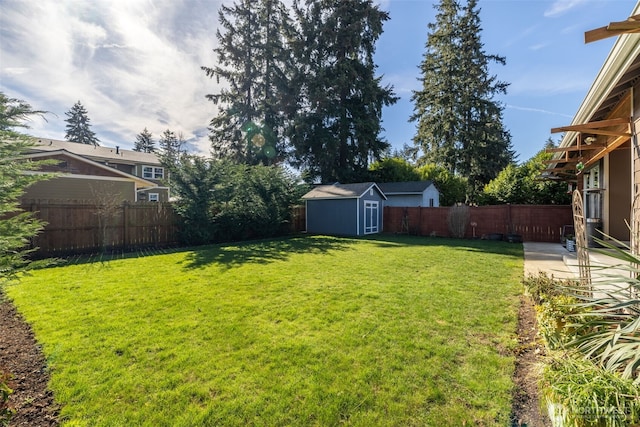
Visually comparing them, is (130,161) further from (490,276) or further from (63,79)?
(490,276)

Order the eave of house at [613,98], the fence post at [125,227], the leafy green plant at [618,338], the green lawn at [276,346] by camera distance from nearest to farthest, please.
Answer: the leafy green plant at [618,338] → the green lawn at [276,346] → the eave of house at [613,98] → the fence post at [125,227]

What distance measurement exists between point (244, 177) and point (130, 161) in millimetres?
15224

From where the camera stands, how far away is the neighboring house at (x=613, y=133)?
110 inches

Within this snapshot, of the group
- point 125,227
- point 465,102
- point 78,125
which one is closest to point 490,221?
point 465,102

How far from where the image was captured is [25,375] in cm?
264

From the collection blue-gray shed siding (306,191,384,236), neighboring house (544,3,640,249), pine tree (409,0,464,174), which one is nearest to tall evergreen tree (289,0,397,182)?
pine tree (409,0,464,174)

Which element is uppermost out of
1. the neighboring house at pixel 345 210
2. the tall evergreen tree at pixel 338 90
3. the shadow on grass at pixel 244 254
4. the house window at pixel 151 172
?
the tall evergreen tree at pixel 338 90

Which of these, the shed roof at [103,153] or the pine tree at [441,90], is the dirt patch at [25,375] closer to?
the shed roof at [103,153]

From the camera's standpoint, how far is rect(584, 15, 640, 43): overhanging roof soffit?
2355mm

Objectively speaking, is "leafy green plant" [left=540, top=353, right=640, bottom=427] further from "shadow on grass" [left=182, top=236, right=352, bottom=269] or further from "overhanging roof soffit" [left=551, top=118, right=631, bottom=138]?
"shadow on grass" [left=182, top=236, right=352, bottom=269]

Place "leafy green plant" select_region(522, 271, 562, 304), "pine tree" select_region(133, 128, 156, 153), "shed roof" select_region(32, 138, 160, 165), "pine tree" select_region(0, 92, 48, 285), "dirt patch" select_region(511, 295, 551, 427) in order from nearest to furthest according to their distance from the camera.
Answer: "dirt patch" select_region(511, 295, 551, 427), "pine tree" select_region(0, 92, 48, 285), "leafy green plant" select_region(522, 271, 562, 304), "shed roof" select_region(32, 138, 160, 165), "pine tree" select_region(133, 128, 156, 153)

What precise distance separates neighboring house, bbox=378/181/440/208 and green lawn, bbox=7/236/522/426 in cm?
1257

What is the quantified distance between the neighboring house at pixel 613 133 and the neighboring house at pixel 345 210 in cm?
842

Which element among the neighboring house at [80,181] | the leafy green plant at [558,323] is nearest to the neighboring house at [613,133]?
the leafy green plant at [558,323]
